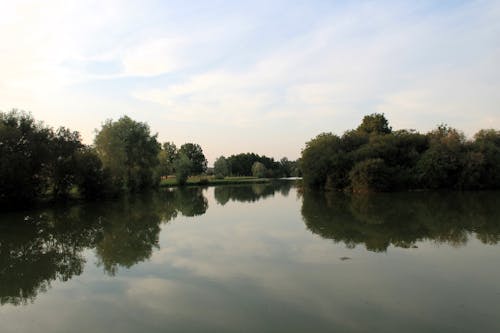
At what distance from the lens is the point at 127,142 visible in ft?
159

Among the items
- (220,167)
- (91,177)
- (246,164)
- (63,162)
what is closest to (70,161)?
(63,162)

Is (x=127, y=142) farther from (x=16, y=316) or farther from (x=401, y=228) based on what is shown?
(x=16, y=316)

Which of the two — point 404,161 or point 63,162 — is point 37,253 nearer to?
point 63,162

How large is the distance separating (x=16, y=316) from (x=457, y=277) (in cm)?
935

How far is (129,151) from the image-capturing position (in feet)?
161

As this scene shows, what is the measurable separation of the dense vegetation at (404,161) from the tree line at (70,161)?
21.8 meters

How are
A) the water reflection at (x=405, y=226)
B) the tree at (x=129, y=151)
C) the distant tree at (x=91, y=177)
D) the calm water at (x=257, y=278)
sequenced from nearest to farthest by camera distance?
the calm water at (x=257, y=278)
the water reflection at (x=405, y=226)
the distant tree at (x=91, y=177)
the tree at (x=129, y=151)

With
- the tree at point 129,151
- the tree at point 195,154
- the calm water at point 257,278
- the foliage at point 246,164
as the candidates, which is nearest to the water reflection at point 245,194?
the tree at point 129,151

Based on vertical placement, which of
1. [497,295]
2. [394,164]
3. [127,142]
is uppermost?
[127,142]

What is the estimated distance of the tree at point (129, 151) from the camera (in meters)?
45.7

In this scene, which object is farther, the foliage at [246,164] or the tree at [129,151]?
the foliage at [246,164]

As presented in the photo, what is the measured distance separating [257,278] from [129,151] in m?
42.9

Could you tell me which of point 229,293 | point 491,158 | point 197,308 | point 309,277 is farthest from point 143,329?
point 491,158

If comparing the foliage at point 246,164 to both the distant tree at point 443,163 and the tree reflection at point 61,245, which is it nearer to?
the distant tree at point 443,163
